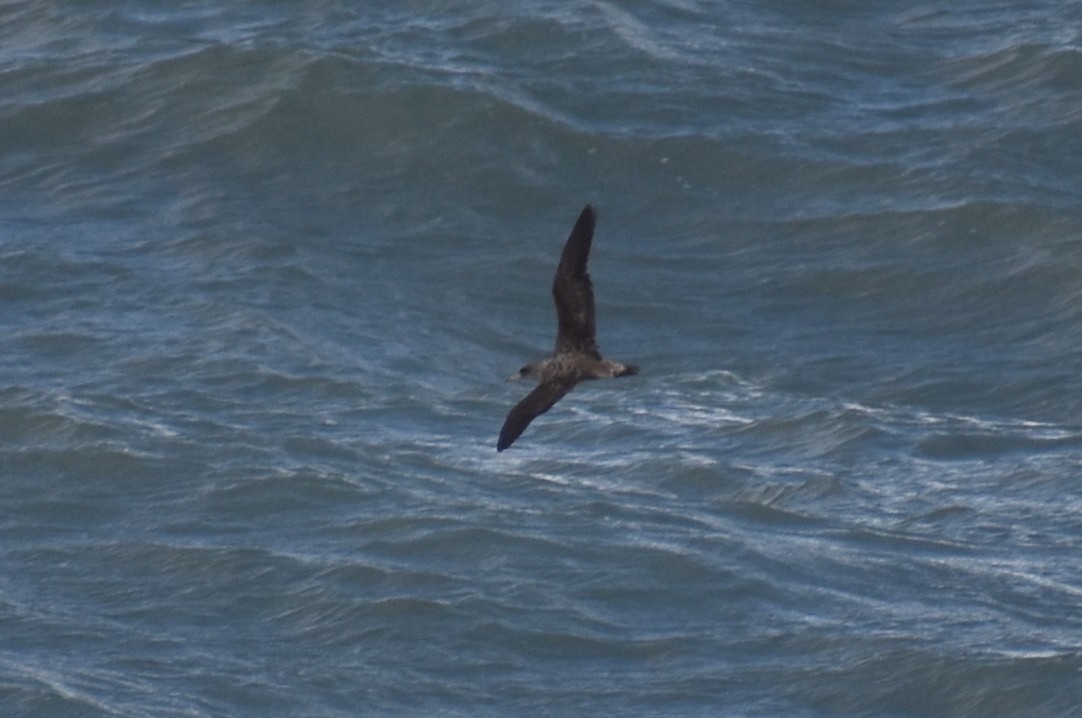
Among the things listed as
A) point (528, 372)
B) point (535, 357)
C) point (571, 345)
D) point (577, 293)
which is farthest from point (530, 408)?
point (535, 357)

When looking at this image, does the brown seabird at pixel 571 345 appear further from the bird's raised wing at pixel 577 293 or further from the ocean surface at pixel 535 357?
the ocean surface at pixel 535 357

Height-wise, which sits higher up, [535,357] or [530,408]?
[530,408]

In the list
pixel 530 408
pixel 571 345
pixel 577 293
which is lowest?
pixel 530 408

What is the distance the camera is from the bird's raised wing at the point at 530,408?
13.5 meters

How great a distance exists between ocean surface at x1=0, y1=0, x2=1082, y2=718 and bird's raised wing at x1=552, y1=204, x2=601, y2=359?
379 cm

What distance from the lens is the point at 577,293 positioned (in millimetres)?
13227

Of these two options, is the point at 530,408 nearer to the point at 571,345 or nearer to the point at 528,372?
the point at 528,372

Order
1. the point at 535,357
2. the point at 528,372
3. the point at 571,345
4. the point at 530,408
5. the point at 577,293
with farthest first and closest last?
1. the point at 535,357
2. the point at 528,372
3. the point at 530,408
4. the point at 571,345
5. the point at 577,293

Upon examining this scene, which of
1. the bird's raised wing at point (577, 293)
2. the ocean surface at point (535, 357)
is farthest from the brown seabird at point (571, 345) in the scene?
the ocean surface at point (535, 357)

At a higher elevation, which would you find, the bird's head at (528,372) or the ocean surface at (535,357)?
the bird's head at (528,372)

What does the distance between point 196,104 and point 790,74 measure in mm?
6423

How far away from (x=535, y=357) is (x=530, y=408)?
24.0ft

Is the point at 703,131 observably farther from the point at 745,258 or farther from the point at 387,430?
the point at 387,430

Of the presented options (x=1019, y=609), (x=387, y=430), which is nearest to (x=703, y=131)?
(x=387, y=430)
